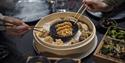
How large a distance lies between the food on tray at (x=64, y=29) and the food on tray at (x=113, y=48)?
29 cm

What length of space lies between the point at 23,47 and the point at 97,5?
71 cm

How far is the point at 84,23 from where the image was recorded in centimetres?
187

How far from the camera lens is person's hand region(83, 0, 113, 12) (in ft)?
6.14

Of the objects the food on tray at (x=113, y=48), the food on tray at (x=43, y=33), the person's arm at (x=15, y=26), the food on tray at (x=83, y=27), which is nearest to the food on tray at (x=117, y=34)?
the food on tray at (x=113, y=48)

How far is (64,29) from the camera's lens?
1756mm

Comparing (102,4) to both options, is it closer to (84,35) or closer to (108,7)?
(108,7)

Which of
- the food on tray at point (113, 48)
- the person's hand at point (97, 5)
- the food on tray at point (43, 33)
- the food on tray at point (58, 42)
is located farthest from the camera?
the person's hand at point (97, 5)

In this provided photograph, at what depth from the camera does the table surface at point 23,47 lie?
1639 mm

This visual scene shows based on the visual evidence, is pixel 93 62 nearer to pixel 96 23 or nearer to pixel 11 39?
pixel 96 23

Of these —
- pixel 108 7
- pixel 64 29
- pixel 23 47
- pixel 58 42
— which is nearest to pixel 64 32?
pixel 64 29

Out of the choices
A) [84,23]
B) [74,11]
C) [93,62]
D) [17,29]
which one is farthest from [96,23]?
[17,29]

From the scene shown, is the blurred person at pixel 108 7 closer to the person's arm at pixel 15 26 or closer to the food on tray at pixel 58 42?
the food on tray at pixel 58 42

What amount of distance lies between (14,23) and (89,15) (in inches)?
27.5

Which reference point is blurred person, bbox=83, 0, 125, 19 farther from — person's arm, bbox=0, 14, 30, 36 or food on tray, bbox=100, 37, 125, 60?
person's arm, bbox=0, 14, 30, 36
